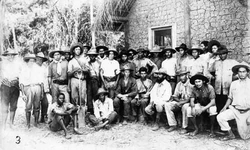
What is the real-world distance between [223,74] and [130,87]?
6.91 ft

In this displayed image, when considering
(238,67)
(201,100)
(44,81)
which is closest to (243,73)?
(238,67)

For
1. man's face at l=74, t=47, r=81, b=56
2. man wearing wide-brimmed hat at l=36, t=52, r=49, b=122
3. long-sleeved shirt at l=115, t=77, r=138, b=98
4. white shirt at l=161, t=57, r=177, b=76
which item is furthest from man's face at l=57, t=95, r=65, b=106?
white shirt at l=161, t=57, r=177, b=76

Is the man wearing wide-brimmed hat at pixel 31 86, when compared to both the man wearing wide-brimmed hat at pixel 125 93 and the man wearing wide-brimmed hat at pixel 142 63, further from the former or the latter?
the man wearing wide-brimmed hat at pixel 142 63

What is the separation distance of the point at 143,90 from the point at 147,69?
61 cm

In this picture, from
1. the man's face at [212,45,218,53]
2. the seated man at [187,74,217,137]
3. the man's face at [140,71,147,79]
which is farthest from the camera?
the man's face at [140,71,147,79]

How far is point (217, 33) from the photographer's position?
6234 mm

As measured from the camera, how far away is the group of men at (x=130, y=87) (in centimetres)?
472

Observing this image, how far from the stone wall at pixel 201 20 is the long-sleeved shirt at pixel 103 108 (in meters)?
2.64

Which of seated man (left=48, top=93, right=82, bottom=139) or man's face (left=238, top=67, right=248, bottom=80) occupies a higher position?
man's face (left=238, top=67, right=248, bottom=80)

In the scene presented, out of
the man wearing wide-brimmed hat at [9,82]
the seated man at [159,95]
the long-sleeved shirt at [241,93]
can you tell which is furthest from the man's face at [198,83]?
the man wearing wide-brimmed hat at [9,82]

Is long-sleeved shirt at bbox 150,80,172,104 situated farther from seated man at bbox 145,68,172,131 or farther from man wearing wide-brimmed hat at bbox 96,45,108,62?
man wearing wide-brimmed hat at bbox 96,45,108,62

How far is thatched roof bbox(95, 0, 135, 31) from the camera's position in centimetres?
774

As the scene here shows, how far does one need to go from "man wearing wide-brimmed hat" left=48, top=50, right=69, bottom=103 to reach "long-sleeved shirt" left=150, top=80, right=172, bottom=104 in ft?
6.24

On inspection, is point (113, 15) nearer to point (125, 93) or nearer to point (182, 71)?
point (125, 93)
